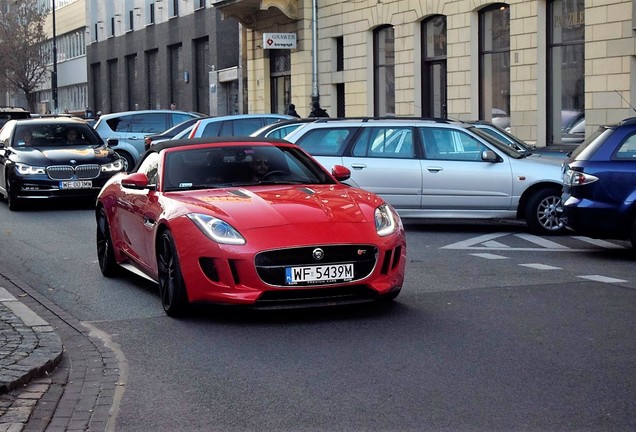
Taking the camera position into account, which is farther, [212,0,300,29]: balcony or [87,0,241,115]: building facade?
[87,0,241,115]: building facade

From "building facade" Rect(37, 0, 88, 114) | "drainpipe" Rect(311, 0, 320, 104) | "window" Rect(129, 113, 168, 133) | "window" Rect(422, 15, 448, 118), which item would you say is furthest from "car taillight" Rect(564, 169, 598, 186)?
"building facade" Rect(37, 0, 88, 114)

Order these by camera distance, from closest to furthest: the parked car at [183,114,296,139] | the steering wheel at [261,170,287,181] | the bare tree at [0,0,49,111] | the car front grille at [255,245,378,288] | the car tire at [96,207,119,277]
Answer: the car front grille at [255,245,378,288] → the steering wheel at [261,170,287,181] → the car tire at [96,207,119,277] → the parked car at [183,114,296,139] → the bare tree at [0,0,49,111]

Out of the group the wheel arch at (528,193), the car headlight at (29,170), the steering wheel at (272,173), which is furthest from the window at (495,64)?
the steering wheel at (272,173)

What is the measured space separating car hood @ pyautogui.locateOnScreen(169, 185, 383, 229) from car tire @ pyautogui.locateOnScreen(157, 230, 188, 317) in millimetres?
352

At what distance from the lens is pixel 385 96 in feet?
109

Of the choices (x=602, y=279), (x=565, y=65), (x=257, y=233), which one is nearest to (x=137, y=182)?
(x=257, y=233)

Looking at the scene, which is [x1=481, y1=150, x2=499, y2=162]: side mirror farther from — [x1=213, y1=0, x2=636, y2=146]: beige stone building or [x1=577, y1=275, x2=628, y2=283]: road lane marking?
[x1=213, y1=0, x2=636, y2=146]: beige stone building

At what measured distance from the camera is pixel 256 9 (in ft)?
127

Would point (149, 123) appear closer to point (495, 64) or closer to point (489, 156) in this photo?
point (495, 64)

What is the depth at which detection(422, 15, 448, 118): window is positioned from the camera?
99.0ft

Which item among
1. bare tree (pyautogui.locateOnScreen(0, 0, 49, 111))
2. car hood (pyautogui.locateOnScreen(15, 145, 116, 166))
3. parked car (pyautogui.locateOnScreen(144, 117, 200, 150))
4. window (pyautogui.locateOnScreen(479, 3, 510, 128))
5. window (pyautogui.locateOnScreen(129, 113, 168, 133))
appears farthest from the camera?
bare tree (pyautogui.locateOnScreen(0, 0, 49, 111))

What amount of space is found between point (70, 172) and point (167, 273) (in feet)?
37.0

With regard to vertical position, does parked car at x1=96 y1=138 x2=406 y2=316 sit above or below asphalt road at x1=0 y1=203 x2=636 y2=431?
above

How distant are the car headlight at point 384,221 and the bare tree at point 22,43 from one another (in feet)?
226
